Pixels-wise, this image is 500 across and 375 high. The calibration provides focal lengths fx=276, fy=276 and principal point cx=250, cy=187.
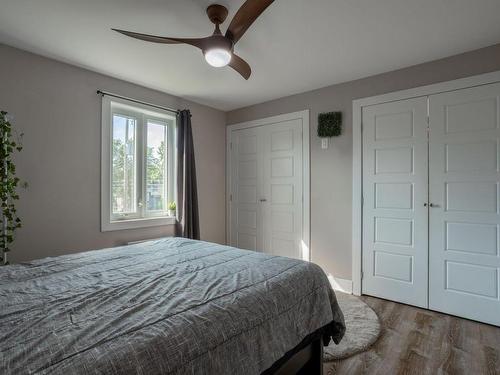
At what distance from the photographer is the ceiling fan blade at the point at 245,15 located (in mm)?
1520

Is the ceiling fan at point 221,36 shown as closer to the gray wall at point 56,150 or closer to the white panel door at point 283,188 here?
the gray wall at point 56,150

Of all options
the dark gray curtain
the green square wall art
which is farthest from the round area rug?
the dark gray curtain

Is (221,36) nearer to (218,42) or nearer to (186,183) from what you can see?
(218,42)

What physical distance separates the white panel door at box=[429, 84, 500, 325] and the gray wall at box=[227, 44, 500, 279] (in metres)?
0.48

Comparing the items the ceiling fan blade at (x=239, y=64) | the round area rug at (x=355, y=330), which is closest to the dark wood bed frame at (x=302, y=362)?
the round area rug at (x=355, y=330)

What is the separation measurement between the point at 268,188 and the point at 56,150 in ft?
8.25

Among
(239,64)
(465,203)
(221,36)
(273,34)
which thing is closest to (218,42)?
(221,36)

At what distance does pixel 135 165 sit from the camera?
334cm

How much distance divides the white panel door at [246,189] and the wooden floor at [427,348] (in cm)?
197

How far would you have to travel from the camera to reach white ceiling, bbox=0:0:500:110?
6.27ft

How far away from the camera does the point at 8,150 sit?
6.97 feet

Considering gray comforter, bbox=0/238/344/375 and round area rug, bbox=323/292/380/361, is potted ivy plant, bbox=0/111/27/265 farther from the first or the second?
round area rug, bbox=323/292/380/361

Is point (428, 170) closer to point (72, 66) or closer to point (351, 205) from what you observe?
point (351, 205)

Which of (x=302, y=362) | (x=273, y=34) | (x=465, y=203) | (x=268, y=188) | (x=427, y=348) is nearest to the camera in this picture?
(x=302, y=362)
